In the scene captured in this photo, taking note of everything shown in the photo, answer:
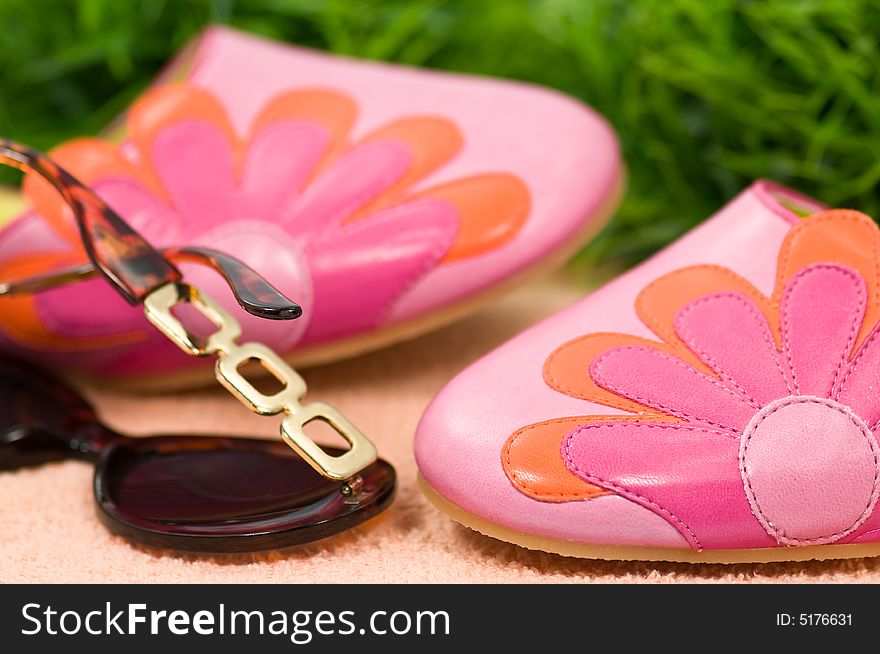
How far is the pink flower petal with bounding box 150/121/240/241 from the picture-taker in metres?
0.74

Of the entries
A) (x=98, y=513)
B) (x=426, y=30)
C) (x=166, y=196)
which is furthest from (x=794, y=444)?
(x=426, y=30)

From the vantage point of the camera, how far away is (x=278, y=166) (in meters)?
0.76

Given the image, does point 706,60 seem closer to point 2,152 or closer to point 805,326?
point 805,326

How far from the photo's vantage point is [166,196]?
0.75 m

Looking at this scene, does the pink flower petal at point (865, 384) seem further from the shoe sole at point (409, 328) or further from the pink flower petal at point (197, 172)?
the pink flower petal at point (197, 172)

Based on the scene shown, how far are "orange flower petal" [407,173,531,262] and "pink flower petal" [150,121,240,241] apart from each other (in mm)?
134

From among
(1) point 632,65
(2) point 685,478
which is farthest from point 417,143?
(2) point 685,478

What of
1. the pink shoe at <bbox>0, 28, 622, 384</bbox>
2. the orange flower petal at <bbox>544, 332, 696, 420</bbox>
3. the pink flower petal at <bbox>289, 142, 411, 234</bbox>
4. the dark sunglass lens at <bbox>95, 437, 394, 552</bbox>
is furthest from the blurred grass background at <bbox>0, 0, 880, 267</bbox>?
the dark sunglass lens at <bbox>95, 437, 394, 552</bbox>

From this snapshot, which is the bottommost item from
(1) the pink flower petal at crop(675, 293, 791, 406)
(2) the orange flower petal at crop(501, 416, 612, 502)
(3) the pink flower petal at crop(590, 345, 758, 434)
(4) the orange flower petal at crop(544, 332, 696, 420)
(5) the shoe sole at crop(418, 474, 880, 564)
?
(5) the shoe sole at crop(418, 474, 880, 564)

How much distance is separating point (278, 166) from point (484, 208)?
5.9 inches

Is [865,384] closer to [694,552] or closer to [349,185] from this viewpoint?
[694,552]

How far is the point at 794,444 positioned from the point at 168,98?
521 millimetres

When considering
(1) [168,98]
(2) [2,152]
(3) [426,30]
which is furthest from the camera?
(3) [426,30]

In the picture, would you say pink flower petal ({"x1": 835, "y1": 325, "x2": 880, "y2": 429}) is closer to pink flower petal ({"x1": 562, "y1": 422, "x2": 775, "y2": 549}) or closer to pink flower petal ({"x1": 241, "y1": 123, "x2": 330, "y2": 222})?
pink flower petal ({"x1": 562, "y1": 422, "x2": 775, "y2": 549})
